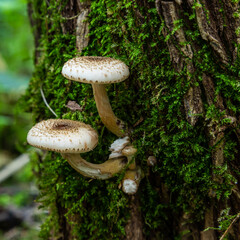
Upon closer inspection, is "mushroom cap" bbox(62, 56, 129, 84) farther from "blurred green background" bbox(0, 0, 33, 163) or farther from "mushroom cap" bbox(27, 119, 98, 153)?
"blurred green background" bbox(0, 0, 33, 163)

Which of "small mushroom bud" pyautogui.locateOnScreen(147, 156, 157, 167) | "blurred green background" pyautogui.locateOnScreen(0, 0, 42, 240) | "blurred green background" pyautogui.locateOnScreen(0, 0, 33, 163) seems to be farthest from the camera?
"blurred green background" pyautogui.locateOnScreen(0, 0, 33, 163)

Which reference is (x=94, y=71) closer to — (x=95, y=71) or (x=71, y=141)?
(x=95, y=71)

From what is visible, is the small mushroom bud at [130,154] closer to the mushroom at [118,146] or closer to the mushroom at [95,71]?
the mushroom at [118,146]

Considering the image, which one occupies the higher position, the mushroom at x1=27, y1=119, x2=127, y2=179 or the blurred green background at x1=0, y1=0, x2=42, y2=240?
the mushroom at x1=27, y1=119, x2=127, y2=179

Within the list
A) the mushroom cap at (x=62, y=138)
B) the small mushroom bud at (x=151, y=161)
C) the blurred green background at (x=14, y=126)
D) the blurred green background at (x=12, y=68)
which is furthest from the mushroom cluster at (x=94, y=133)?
the blurred green background at (x=12, y=68)

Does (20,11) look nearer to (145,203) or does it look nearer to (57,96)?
(57,96)

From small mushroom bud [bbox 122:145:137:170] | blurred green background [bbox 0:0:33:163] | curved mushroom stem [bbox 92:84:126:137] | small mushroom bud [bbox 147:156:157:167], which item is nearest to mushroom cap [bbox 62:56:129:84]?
curved mushroom stem [bbox 92:84:126:137]

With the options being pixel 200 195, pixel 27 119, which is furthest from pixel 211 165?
pixel 27 119

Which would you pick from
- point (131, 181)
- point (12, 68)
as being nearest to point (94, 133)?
point (131, 181)
